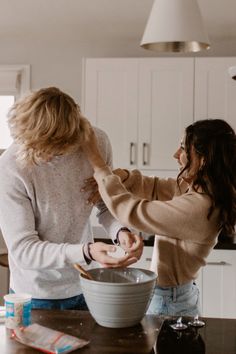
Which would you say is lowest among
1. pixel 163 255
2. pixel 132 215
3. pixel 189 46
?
pixel 163 255

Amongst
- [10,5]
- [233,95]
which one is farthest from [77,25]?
[233,95]

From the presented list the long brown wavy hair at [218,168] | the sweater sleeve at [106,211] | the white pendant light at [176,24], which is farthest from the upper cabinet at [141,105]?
the long brown wavy hair at [218,168]

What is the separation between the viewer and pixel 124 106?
3.78m

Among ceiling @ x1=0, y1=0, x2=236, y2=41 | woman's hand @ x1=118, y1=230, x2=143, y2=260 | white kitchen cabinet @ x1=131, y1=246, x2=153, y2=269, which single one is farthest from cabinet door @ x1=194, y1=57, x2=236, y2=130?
woman's hand @ x1=118, y1=230, x2=143, y2=260

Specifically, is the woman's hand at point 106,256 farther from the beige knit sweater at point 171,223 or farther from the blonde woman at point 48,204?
the beige knit sweater at point 171,223

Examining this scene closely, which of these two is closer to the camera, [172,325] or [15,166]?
[172,325]

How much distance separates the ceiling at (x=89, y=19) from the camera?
11.6 feet

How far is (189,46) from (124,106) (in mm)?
1446

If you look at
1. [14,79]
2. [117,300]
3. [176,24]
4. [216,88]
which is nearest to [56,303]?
[117,300]

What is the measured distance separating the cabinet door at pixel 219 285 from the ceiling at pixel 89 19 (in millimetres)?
1536

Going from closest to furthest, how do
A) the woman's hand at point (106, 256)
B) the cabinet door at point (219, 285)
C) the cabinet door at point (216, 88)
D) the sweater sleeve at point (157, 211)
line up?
the woman's hand at point (106, 256)
the sweater sleeve at point (157, 211)
the cabinet door at point (219, 285)
the cabinet door at point (216, 88)

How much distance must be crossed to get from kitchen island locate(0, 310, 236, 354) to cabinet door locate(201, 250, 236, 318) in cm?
171

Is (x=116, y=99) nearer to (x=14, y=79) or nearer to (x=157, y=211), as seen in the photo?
(x=14, y=79)

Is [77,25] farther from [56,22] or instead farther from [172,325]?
[172,325]
